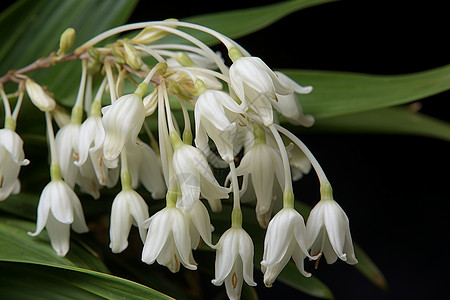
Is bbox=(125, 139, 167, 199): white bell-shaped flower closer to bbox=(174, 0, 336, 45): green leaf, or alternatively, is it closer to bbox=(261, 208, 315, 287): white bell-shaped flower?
bbox=(261, 208, 315, 287): white bell-shaped flower

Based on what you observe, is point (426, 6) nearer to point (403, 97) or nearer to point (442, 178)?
point (442, 178)

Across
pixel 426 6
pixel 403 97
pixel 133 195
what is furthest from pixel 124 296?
pixel 426 6

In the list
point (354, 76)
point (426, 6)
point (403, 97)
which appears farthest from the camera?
point (426, 6)

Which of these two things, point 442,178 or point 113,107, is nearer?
point 113,107

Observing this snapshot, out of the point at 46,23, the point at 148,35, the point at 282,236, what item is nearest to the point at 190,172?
the point at 282,236

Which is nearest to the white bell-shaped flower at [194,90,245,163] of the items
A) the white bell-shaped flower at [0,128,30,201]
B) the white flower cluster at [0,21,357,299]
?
the white flower cluster at [0,21,357,299]

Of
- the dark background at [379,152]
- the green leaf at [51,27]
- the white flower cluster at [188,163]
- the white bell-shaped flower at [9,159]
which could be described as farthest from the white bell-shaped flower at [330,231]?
the dark background at [379,152]
